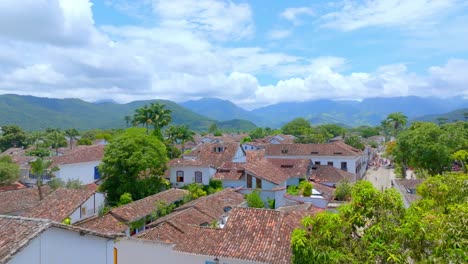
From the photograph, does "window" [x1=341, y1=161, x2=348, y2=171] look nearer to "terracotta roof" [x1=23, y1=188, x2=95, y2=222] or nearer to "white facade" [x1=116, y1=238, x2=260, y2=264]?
"terracotta roof" [x1=23, y1=188, x2=95, y2=222]

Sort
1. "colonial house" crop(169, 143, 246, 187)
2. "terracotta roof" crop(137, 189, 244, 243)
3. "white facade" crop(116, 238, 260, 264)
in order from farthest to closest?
"colonial house" crop(169, 143, 246, 187)
"terracotta roof" crop(137, 189, 244, 243)
"white facade" crop(116, 238, 260, 264)

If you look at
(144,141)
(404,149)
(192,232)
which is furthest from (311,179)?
(192,232)

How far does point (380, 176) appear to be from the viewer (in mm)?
63000

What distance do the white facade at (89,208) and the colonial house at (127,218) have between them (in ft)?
5.24

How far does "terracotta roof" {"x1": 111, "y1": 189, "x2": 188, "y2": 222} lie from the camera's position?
24.7 meters

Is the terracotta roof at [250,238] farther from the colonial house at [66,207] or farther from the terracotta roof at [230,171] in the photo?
the terracotta roof at [230,171]

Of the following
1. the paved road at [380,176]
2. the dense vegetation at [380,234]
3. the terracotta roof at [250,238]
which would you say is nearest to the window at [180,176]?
the terracotta roof at [250,238]

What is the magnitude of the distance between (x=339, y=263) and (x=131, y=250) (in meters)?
13.2

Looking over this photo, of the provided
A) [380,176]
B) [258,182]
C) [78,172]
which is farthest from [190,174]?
[380,176]

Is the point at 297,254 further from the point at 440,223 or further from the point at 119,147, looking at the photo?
the point at 119,147

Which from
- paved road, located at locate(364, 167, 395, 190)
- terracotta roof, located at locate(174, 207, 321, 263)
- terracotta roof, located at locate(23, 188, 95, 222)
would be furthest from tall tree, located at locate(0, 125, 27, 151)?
terracotta roof, located at locate(174, 207, 321, 263)

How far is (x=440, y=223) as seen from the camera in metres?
8.06

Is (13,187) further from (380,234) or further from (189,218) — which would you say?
(380,234)

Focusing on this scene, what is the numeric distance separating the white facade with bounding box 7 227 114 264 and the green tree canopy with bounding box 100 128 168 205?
23433 millimetres
